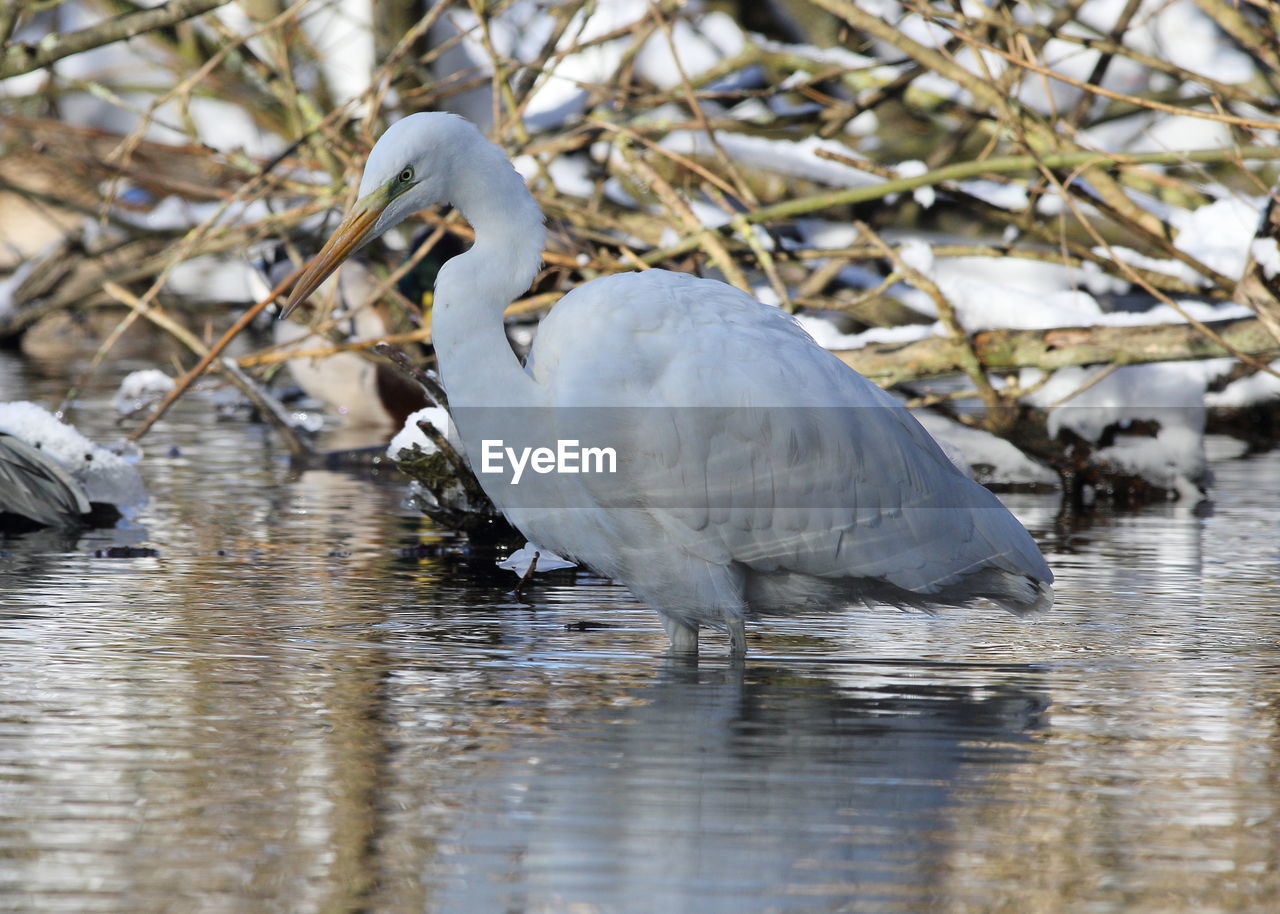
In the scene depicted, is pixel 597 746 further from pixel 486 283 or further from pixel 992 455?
pixel 992 455

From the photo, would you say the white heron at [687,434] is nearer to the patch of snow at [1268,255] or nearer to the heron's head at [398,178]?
the heron's head at [398,178]

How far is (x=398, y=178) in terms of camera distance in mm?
5102

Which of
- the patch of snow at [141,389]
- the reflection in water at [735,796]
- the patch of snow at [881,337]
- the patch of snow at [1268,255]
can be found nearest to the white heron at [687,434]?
the reflection in water at [735,796]

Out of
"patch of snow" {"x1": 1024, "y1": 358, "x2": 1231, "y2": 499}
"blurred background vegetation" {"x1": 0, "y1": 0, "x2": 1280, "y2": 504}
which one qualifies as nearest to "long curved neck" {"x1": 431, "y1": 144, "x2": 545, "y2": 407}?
"blurred background vegetation" {"x1": 0, "y1": 0, "x2": 1280, "y2": 504}

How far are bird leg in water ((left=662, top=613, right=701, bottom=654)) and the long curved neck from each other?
737 millimetres

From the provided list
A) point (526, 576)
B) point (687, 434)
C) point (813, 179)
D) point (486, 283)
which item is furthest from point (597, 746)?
point (813, 179)

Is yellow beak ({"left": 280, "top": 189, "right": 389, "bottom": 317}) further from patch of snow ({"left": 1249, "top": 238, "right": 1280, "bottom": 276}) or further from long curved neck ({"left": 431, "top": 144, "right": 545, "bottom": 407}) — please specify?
patch of snow ({"left": 1249, "top": 238, "right": 1280, "bottom": 276})

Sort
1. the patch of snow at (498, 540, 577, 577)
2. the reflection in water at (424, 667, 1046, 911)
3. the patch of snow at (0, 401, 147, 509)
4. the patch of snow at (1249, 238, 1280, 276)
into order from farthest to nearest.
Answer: the patch of snow at (1249, 238, 1280, 276) < the patch of snow at (0, 401, 147, 509) < the patch of snow at (498, 540, 577, 577) < the reflection in water at (424, 667, 1046, 911)

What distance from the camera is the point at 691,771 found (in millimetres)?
3865

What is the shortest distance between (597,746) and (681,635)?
3.75ft

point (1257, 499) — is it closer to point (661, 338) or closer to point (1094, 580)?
point (1094, 580)

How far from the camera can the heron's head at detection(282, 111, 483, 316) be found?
16.6ft

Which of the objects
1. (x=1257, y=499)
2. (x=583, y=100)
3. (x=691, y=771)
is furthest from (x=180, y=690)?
(x=583, y=100)

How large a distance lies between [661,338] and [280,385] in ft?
29.5
